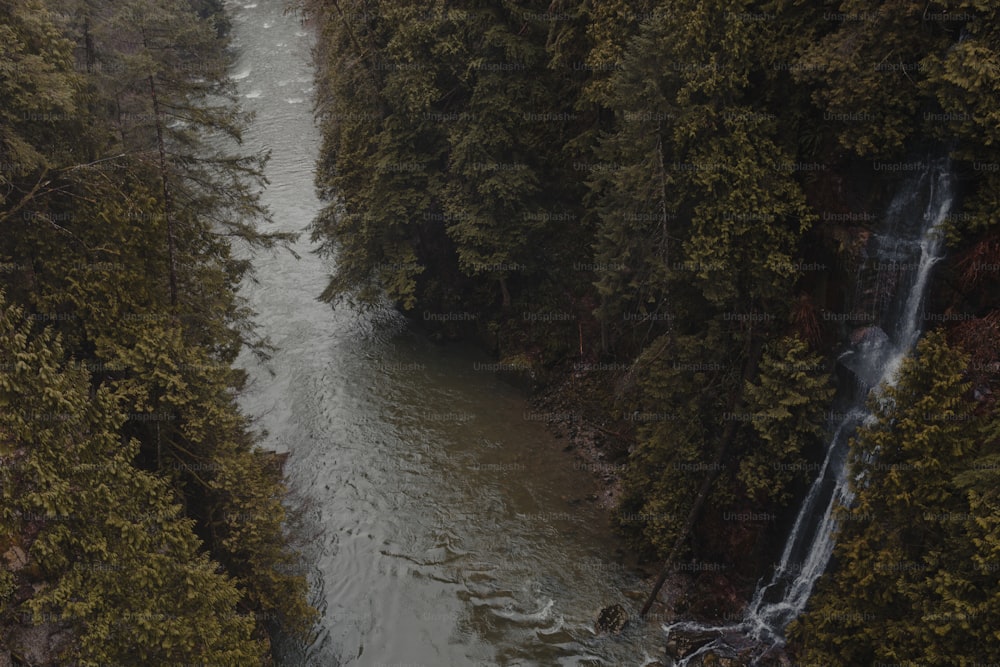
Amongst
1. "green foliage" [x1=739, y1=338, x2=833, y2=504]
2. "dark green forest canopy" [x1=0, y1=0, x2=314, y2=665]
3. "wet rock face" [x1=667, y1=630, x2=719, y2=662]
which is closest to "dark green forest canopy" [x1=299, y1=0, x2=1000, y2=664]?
"green foliage" [x1=739, y1=338, x2=833, y2=504]

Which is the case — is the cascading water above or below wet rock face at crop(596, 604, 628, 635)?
above

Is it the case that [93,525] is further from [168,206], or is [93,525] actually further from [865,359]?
[865,359]

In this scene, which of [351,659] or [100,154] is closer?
[100,154]

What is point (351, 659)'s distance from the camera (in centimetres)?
1574

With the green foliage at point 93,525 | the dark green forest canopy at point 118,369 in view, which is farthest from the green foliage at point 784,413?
the green foliage at point 93,525

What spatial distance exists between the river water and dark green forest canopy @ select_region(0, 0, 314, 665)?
245 centimetres

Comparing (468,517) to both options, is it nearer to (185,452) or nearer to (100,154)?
(185,452)

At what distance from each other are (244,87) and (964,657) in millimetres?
46393

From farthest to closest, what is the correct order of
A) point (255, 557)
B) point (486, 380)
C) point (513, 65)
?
point (486, 380) → point (513, 65) → point (255, 557)

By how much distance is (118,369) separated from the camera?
1256 centimetres

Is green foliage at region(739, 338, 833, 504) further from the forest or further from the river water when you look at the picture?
the river water

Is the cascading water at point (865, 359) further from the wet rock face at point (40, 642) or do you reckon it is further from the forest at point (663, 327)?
the wet rock face at point (40, 642)

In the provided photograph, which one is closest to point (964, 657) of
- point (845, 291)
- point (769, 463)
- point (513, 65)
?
point (769, 463)

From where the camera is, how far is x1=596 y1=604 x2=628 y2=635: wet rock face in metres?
15.9
